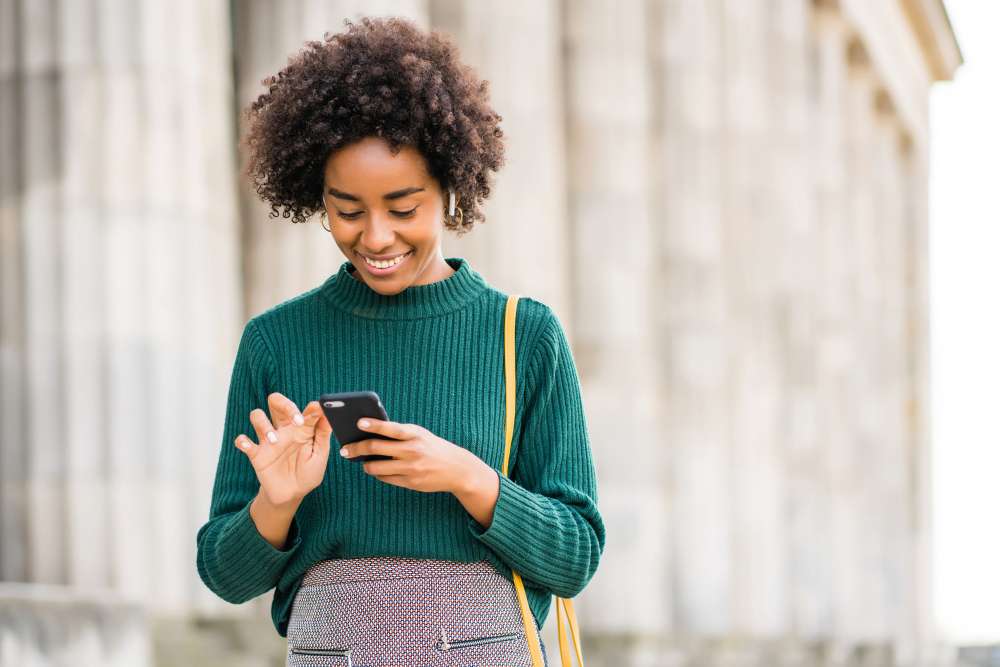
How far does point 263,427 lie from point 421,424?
37cm

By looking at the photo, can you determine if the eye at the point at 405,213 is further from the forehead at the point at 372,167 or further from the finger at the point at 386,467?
the finger at the point at 386,467

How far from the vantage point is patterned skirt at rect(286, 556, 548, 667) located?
3639mm

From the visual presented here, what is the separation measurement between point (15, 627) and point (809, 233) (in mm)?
21575

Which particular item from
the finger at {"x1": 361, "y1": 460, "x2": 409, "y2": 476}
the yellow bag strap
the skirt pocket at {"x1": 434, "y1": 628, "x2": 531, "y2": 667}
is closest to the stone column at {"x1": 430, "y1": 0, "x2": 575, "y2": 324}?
the yellow bag strap

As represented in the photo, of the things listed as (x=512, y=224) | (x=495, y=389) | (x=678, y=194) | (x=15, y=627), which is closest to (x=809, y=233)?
(x=678, y=194)

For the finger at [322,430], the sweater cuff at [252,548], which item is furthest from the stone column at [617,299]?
the finger at [322,430]

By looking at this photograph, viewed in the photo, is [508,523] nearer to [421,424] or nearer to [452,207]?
[421,424]

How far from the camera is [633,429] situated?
21.8 meters

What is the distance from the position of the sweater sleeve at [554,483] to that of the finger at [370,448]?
0.32 m

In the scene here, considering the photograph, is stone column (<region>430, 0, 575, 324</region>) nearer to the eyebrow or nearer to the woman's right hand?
the eyebrow

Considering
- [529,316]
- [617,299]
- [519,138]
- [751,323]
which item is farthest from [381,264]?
[751,323]

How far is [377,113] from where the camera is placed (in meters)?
3.73

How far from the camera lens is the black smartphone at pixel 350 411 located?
337 cm

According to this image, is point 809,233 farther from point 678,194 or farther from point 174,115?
point 174,115
